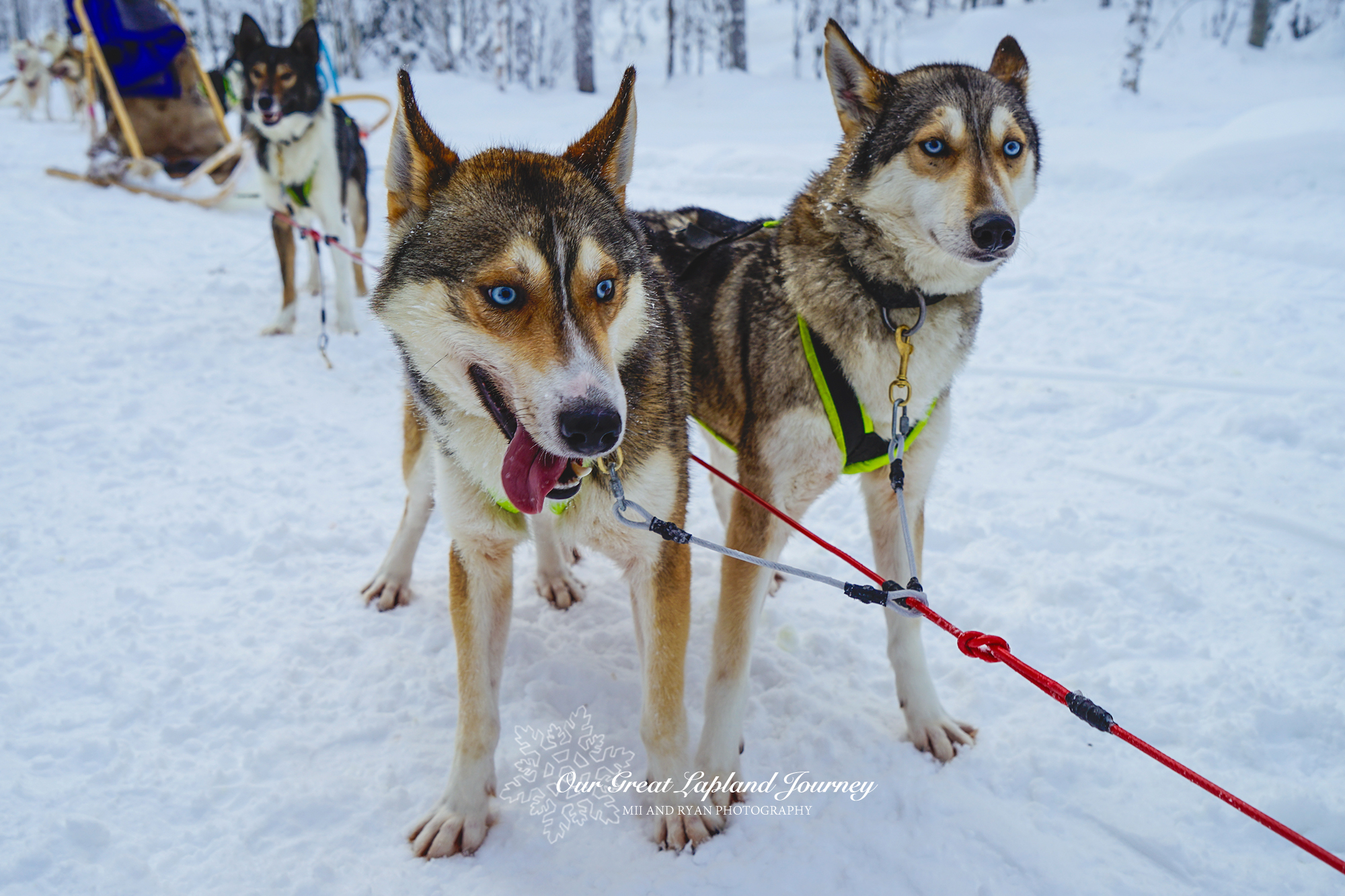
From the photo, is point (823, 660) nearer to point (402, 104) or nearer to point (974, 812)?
point (974, 812)

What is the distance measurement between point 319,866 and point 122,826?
21.7 inches

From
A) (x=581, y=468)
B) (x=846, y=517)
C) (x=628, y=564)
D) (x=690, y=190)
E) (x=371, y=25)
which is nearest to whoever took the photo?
(x=581, y=468)

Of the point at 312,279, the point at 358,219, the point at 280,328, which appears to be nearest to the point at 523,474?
the point at 280,328

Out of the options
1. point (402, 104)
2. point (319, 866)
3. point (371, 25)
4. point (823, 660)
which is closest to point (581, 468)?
point (402, 104)

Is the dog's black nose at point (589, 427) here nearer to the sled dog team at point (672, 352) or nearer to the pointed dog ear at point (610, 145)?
the sled dog team at point (672, 352)

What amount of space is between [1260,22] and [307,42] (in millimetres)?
23620

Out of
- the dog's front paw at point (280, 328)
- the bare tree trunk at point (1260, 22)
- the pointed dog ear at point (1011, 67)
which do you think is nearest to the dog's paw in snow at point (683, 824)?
the pointed dog ear at point (1011, 67)

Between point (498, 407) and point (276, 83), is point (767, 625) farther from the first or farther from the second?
point (276, 83)

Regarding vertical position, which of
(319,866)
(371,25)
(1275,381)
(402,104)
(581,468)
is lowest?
(319,866)

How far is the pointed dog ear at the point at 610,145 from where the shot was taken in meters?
1.84

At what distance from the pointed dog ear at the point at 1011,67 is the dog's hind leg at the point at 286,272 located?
17.0 feet

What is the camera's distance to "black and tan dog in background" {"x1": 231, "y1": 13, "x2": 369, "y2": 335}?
5434mm

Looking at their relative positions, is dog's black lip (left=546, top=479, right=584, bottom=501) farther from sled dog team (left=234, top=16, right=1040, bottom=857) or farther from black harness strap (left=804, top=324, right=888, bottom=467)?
black harness strap (left=804, top=324, right=888, bottom=467)

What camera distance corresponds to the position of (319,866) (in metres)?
1.81
